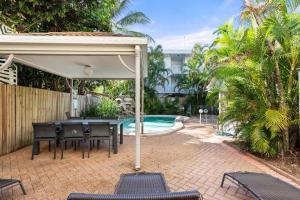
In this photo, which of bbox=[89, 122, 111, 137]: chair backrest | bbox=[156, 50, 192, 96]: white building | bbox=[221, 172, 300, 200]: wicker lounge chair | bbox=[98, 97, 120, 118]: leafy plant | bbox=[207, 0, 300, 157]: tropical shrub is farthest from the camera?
bbox=[156, 50, 192, 96]: white building

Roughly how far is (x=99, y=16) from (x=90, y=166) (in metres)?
8.85

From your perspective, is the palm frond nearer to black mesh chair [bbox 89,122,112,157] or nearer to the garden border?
the garden border

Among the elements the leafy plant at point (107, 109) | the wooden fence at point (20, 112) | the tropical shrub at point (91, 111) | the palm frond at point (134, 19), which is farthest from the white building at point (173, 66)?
the wooden fence at point (20, 112)

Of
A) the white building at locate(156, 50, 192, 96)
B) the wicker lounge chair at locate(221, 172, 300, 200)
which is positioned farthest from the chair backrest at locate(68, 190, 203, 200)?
the white building at locate(156, 50, 192, 96)

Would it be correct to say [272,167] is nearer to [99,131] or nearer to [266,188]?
[266,188]

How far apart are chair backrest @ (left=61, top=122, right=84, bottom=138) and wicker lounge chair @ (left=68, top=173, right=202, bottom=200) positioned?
3.18 m

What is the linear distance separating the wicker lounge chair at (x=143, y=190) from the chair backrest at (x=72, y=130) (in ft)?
10.4

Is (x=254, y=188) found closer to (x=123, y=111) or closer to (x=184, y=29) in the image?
(x=123, y=111)

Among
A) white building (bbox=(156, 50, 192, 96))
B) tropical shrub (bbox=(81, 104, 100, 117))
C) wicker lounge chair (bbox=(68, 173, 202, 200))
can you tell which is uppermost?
white building (bbox=(156, 50, 192, 96))

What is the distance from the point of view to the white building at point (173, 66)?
26609 mm

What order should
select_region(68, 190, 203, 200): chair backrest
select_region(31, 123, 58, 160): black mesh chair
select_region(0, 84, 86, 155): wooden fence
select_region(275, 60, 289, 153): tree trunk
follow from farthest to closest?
A: select_region(0, 84, 86, 155): wooden fence
select_region(31, 123, 58, 160): black mesh chair
select_region(275, 60, 289, 153): tree trunk
select_region(68, 190, 203, 200): chair backrest

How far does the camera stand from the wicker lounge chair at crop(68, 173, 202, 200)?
229 centimetres

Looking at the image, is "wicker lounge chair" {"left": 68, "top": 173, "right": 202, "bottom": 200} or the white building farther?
the white building

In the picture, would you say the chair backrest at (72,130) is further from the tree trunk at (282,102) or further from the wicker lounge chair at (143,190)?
the tree trunk at (282,102)
